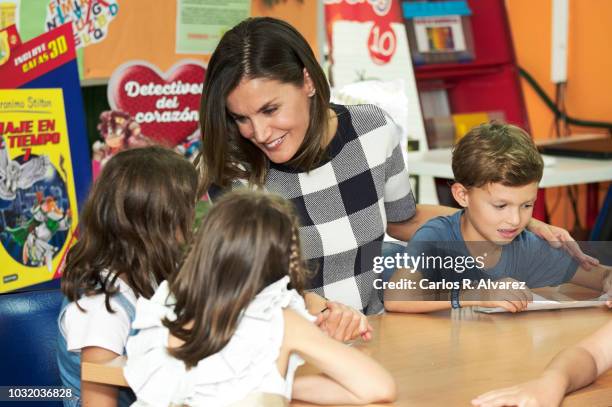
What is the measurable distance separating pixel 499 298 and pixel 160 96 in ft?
4.65

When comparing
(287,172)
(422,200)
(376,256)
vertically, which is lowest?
(422,200)

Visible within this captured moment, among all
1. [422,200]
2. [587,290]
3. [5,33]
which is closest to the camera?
[587,290]

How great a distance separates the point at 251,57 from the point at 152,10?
110 cm

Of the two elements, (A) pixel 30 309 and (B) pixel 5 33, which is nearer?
(A) pixel 30 309

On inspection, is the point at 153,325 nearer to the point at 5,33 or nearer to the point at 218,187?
the point at 218,187

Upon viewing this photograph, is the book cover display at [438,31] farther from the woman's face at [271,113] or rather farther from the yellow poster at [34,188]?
the woman's face at [271,113]

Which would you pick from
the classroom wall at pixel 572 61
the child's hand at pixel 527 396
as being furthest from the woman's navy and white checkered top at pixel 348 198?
the classroom wall at pixel 572 61

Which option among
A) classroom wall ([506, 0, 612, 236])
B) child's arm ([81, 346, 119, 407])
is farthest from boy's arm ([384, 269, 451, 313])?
classroom wall ([506, 0, 612, 236])

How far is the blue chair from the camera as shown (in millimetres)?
1836

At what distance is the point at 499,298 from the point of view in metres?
1.79

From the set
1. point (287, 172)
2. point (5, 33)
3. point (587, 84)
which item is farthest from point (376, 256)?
point (587, 84)

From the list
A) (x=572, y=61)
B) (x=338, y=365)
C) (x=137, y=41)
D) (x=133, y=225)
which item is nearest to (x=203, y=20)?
(x=137, y=41)

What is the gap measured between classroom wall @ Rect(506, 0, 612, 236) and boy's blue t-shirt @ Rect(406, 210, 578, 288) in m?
3.25

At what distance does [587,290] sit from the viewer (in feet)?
5.78
